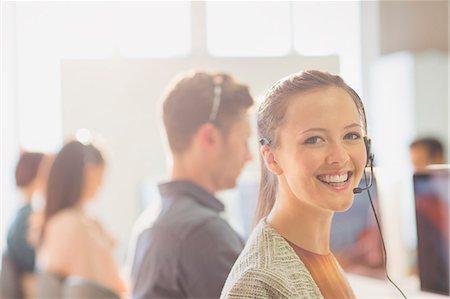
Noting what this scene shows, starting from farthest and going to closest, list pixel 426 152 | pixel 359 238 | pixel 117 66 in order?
pixel 426 152, pixel 117 66, pixel 359 238

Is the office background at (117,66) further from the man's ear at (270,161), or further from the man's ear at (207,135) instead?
the man's ear at (270,161)

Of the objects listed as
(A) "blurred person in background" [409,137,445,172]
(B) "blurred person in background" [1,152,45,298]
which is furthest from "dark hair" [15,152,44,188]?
(A) "blurred person in background" [409,137,445,172]

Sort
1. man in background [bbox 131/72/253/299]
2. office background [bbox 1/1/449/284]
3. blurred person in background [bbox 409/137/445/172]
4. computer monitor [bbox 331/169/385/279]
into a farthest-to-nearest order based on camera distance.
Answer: blurred person in background [bbox 409/137/445/172]
office background [bbox 1/1/449/284]
man in background [bbox 131/72/253/299]
computer monitor [bbox 331/169/385/279]

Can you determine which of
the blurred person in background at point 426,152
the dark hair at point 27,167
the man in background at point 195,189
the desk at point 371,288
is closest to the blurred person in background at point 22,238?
the dark hair at point 27,167

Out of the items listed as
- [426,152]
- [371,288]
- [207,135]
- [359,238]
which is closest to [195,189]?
[207,135]

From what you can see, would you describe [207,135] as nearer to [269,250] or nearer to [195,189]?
[195,189]

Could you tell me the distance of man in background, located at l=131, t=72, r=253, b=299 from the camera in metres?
0.89

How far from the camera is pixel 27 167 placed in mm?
1224

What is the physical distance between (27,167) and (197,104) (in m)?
0.38

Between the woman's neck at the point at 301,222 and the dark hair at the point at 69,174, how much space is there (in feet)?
1.99

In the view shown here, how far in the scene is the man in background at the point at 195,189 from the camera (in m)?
0.89

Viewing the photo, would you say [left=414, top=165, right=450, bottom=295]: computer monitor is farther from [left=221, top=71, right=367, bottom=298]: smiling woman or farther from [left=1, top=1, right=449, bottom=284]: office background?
[left=221, top=71, right=367, bottom=298]: smiling woman

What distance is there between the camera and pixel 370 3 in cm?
109

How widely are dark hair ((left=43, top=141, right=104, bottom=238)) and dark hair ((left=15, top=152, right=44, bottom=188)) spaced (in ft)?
0.09
